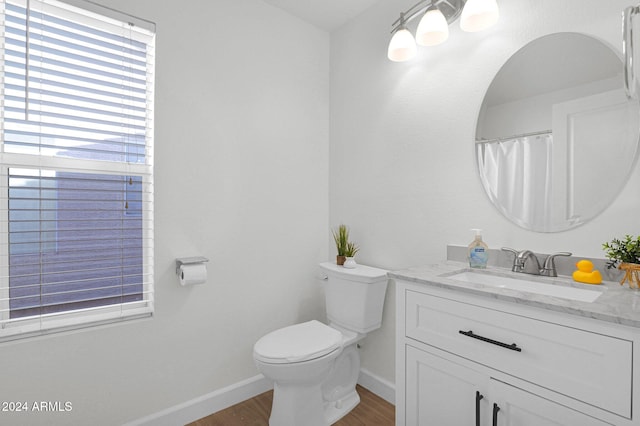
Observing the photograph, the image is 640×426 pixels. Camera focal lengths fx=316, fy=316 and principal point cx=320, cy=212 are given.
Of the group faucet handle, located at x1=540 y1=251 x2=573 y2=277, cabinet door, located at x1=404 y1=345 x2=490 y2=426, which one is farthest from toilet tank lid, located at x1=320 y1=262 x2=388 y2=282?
faucet handle, located at x1=540 y1=251 x2=573 y2=277

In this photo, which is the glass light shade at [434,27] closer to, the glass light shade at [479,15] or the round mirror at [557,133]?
the glass light shade at [479,15]

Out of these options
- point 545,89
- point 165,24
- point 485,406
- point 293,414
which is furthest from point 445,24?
point 293,414

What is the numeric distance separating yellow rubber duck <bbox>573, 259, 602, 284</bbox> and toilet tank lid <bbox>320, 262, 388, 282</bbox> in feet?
2.98

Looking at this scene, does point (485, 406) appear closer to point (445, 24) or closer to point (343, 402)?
point (343, 402)

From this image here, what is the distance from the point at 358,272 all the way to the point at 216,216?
3.01ft

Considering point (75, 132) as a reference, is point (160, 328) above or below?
below

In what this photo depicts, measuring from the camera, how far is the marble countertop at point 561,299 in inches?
32.2

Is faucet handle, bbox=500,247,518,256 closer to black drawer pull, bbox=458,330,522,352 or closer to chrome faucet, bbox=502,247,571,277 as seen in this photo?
chrome faucet, bbox=502,247,571,277

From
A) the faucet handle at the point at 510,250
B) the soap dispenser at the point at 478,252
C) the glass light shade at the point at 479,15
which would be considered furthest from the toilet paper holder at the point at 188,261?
the glass light shade at the point at 479,15

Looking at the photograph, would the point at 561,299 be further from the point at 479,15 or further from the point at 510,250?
the point at 479,15

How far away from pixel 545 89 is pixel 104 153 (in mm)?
2083

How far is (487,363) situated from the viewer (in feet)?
3.43

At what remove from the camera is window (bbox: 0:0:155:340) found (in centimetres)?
137

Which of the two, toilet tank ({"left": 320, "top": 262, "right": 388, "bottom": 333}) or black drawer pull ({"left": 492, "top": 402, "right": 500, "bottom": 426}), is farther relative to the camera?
toilet tank ({"left": 320, "top": 262, "right": 388, "bottom": 333})
